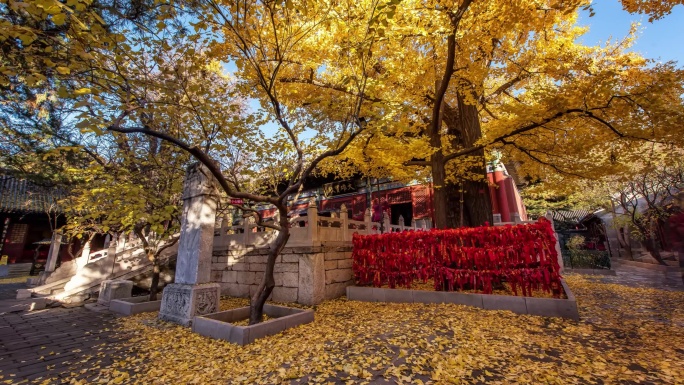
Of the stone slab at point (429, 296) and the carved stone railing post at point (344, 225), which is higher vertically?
the carved stone railing post at point (344, 225)

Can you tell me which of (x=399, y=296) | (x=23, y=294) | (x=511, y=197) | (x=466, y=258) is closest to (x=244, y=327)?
(x=399, y=296)

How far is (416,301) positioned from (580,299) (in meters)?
4.04

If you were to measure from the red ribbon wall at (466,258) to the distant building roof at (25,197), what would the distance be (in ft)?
64.7

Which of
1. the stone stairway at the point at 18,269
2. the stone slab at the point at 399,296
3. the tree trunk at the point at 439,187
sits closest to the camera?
the stone slab at the point at 399,296

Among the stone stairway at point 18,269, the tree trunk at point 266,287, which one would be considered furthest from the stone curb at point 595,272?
the stone stairway at point 18,269

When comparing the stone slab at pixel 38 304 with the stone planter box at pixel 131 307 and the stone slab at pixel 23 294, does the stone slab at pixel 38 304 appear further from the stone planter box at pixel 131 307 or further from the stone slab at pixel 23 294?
the stone slab at pixel 23 294

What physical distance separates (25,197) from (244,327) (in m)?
23.1

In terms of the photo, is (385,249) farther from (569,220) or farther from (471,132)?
(569,220)

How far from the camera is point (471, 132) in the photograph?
32.2ft

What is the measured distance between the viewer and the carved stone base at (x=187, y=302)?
5688mm

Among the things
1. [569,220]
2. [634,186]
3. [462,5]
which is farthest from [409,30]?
[569,220]

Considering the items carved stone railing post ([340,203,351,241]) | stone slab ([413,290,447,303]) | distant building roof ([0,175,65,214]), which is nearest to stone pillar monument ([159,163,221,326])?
carved stone railing post ([340,203,351,241])

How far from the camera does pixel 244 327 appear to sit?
14.9 feet

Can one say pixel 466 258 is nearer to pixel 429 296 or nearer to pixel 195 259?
pixel 429 296
